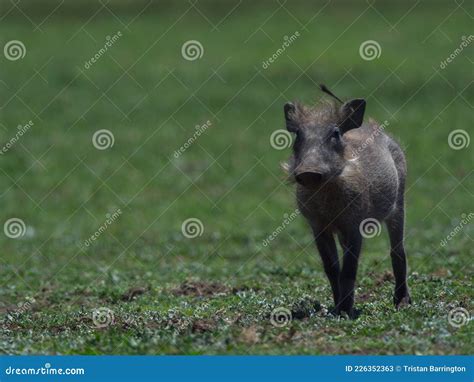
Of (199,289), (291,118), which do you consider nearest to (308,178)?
(291,118)

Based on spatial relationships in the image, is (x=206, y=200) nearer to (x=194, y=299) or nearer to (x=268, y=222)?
(x=268, y=222)

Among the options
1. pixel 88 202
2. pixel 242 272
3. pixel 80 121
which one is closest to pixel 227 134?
pixel 80 121

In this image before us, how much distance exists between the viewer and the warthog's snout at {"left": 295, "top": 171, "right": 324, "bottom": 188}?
1145 cm

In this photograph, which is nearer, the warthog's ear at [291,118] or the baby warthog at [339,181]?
the baby warthog at [339,181]

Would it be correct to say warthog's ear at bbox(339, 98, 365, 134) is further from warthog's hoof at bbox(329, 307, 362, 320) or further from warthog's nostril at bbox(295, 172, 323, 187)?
warthog's hoof at bbox(329, 307, 362, 320)

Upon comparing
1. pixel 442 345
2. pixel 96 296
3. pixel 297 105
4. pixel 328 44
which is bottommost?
pixel 96 296

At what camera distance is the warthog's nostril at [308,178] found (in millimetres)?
11453

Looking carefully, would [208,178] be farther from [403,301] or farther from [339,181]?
[339,181]

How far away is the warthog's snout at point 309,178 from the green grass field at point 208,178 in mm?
1475

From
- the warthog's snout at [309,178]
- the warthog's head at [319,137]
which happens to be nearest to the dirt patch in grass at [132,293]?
the warthog's head at [319,137]

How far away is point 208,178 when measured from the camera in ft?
81.7

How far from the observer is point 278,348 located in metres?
10.6

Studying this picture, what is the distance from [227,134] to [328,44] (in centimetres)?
1027

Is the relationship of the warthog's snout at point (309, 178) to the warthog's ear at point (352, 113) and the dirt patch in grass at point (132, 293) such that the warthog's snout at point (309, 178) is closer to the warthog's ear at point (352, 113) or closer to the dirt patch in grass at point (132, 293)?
the warthog's ear at point (352, 113)
